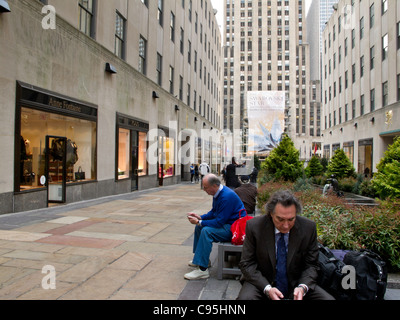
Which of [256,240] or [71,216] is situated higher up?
[256,240]

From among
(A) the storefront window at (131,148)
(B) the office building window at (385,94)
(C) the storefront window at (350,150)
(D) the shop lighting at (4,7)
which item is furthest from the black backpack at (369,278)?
(C) the storefront window at (350,150)

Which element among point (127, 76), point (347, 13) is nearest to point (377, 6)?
point (347, 13)

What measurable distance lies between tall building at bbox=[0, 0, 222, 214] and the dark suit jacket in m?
8.00

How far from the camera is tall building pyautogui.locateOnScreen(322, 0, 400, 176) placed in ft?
81.3

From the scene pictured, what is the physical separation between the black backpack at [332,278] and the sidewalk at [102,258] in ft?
4.06

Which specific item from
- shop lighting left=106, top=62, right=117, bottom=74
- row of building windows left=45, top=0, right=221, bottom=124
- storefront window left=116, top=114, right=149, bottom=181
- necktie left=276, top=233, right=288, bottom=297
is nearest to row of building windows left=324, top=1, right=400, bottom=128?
row of building windows left=45, top=0, right=221, bottom=124

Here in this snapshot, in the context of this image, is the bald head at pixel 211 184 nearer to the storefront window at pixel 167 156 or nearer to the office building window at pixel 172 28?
the storefront window at pixel 167 156

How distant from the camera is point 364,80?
31.0m

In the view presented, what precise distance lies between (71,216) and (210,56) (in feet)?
116

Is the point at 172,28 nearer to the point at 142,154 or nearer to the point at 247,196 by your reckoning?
the point at 142,154

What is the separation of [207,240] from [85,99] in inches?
388

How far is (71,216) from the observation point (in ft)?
30.1

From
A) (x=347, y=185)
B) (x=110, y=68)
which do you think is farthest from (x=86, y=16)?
(x=347, y=185)
